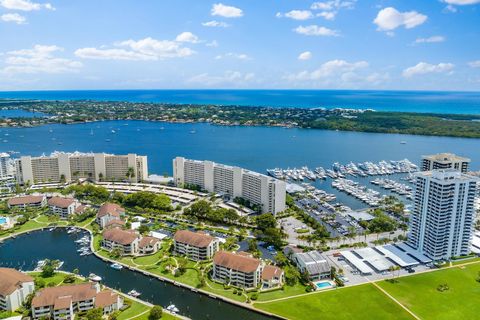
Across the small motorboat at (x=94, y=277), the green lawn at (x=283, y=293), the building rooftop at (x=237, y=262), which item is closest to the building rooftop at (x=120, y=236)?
the small motorboat at (x=94, y=277)

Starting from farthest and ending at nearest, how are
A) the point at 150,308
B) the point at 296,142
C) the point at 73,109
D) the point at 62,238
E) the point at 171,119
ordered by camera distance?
the point at 73,109, the point at 171,119, the point at 296,142, the point at 62,238, the point at 150,308

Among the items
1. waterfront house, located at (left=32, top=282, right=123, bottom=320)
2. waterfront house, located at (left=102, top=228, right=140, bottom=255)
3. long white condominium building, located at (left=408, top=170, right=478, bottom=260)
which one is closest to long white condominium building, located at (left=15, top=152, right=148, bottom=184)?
waterfront house, located at (left=102, top=228, right=140, bottom=255)

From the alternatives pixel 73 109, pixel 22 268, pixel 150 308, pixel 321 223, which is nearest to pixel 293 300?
pixel 150 308

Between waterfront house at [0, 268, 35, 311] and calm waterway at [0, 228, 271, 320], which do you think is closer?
waterfront house at [0, 268, 35, 311]

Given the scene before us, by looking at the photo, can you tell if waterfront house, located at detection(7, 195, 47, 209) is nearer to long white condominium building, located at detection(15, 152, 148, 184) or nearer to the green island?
long white condominium building, located at detection(15, 152, 148, 184)

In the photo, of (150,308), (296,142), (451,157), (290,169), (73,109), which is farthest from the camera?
(73,109)

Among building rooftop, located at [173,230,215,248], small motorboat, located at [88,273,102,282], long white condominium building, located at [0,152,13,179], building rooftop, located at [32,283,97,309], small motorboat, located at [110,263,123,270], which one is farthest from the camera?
long white condominium building, located at [0,152,13,179]

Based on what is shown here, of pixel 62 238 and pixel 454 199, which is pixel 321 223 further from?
pixel 62 238
